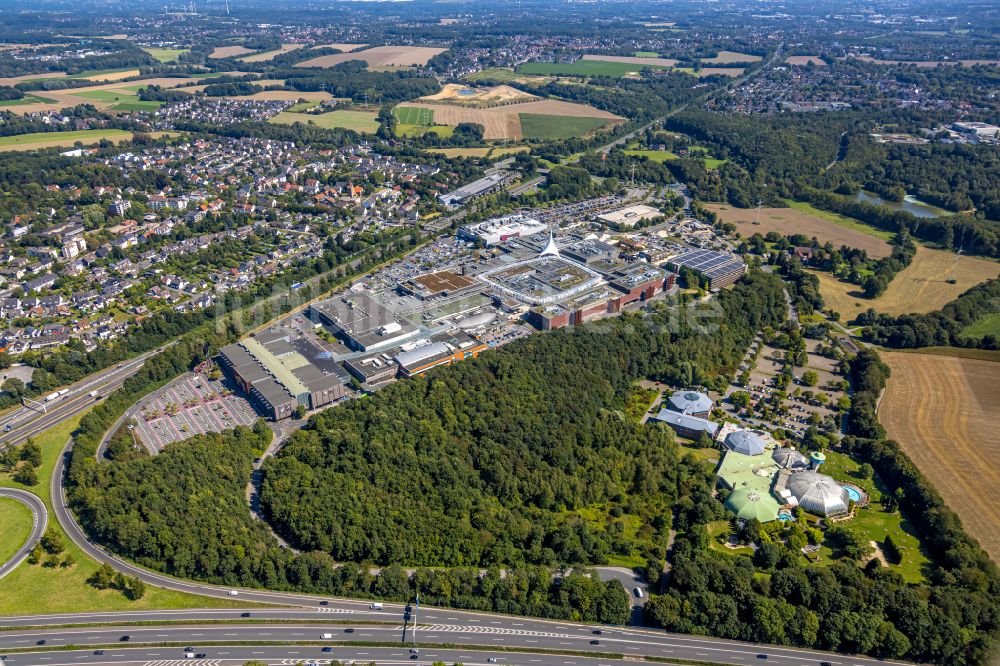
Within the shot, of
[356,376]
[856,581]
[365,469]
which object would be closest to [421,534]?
[365,469]

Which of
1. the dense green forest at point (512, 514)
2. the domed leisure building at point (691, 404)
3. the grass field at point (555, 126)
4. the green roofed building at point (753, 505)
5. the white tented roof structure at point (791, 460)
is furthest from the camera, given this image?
the grass field at point (555, 126)

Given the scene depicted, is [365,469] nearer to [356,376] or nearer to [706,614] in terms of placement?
[356,376]

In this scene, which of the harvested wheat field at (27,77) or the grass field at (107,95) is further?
the harvested wheat field at (27,77)

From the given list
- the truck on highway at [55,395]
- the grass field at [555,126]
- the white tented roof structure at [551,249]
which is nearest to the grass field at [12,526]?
the truck on highway at [55,395]

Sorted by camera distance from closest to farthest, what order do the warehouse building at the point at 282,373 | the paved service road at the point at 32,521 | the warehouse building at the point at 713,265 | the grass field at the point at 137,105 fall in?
the paved service road at the point at 32,521 → the warehouse building at the point at 282,373 → the warehouse building at the point at 713,265 → the grass field at the point at 137,105

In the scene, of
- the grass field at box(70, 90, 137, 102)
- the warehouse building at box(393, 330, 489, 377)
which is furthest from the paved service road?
the grass field at box(70, 90, 137, 102)

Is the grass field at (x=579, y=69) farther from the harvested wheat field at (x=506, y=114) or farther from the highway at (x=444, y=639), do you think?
the highway at (x=444, y=639)

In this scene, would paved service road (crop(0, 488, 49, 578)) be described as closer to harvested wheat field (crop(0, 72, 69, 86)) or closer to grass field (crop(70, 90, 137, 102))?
grass field (crop(70, 90, 137, 102))
